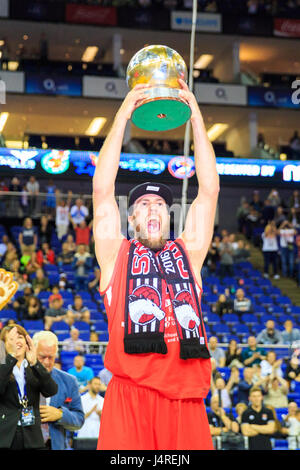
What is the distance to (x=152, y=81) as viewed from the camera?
432 cm

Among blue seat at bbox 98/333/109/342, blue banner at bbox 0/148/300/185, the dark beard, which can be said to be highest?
blue banner at bbox 0/148/300/185

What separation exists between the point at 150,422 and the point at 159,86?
1786 millimetres

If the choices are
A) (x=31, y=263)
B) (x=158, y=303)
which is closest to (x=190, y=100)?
(x=158, y=303)

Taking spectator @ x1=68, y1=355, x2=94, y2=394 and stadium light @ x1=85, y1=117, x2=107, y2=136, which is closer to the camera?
spectator @ x1=68, y1=355, x2=94, y2=394

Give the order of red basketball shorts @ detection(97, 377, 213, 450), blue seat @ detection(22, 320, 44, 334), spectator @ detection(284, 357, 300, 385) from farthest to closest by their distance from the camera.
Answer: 1. blue seat @ detection(22, 320, 44, 334)
2. spectator @ detection(284, 357, 300, 385)
3. red basketball shorts @ detection(97, 377, 213, 450)

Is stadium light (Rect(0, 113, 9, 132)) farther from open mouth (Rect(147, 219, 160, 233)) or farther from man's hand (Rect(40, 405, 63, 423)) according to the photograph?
open mouth (Rect(147, 219, 160, 233))

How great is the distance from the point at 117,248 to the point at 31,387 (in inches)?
52.8

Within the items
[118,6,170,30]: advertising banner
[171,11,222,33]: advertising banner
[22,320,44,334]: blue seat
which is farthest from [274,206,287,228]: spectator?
[22,320,44,334]: blue seat

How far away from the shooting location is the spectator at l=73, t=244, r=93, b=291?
17.8 meters

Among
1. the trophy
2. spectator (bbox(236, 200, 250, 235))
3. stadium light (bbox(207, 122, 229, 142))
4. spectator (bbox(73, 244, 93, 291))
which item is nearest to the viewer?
the trophy

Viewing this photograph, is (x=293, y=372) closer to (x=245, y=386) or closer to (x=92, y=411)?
(x=245, y=386)

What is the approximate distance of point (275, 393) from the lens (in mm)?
12758

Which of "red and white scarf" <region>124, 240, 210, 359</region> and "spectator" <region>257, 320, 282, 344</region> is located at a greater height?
"spectator" <region>257, 320, 282, 344</region>
